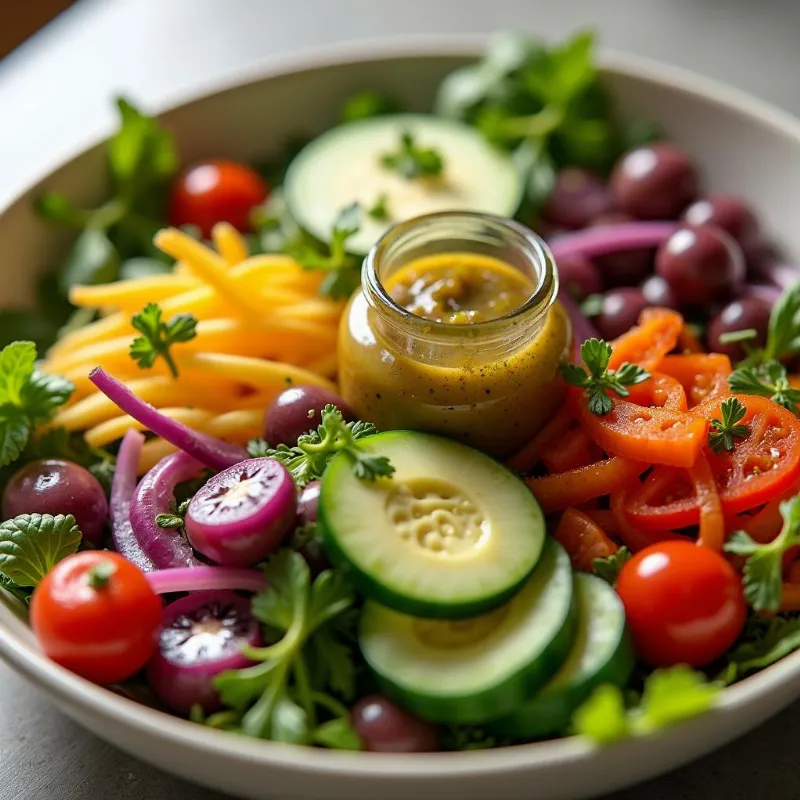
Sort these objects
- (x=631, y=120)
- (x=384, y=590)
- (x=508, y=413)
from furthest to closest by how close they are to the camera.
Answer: (x=631, y=120)
(x=508, y=413)
(x=384, y=590)

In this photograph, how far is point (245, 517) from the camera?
2.00m

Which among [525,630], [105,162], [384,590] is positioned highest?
[105,162]

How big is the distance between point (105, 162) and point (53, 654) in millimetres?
1727

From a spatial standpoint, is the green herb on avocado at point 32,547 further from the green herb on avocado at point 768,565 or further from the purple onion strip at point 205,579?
the green herb on avocado at point 768,565

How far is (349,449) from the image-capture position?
82.3 inches

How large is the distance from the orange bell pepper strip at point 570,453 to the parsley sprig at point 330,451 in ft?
1.32

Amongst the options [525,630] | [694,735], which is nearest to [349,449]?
[525,630]

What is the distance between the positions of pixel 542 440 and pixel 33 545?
1120mm

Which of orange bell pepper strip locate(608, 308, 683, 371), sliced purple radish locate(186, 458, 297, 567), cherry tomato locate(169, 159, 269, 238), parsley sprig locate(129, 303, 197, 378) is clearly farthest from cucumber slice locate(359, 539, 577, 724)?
cherry tomato locate(169, 159, 269, 238)

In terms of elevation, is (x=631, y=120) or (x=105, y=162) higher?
(x=105, y=162)

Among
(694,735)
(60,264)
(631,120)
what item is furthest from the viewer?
(631,120)

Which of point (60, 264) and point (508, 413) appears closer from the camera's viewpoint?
point (508, 413)

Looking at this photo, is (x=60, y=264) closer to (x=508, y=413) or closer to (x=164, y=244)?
(x=164, y=244)

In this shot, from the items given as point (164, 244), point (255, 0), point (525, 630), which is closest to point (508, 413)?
point (525, 630)
